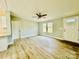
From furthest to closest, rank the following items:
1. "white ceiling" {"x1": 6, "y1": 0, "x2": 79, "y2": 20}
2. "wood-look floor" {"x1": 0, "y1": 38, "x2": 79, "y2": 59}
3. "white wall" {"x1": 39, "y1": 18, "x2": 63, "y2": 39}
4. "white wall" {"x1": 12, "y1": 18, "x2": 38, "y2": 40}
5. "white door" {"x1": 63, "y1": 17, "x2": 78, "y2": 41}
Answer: "white wall" {"x1": 12, "y1": 18, "x2": 38, "y2": 40}
"white wall" {"x1": 39, "y1": 18, "x2": 63, "y2": 39}
"white door" {"x1": 63, "y1": 17, "x2": 78, "y2": 41}
"white ceiling" {"x1": 6, "y1": 0, "x2": 79, "y2": 20}
"wood-look floor" {"x1": 0, "y1": 38, "x2": 79, "y2": 59}

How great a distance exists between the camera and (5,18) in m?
5.35

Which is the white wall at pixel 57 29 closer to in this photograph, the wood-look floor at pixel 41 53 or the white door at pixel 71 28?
the white door at pixel 71 28

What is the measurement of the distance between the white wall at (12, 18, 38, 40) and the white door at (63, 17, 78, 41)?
15.8 feet

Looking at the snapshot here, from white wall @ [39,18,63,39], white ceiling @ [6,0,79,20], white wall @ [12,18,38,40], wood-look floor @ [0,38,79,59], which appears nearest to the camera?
wood-look floor @ [0,38,79,59]

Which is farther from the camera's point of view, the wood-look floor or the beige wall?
the beige wall

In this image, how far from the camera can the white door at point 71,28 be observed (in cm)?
624

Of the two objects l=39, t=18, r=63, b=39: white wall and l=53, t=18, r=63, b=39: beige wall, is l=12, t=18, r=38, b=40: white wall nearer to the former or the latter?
l=39, t=18, r=63, b=39: white wall

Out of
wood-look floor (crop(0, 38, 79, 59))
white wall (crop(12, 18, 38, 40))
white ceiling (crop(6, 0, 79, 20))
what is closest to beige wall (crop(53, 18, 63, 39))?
white ceiling (crop(6, 0, 79, 20))

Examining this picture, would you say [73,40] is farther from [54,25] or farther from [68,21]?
[54,25]

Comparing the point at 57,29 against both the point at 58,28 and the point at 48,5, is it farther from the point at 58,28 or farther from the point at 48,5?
the point at 48,5

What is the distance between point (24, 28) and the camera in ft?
33.4

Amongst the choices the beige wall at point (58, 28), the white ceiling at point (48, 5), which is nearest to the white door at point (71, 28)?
the beige wall at point (58, 28)

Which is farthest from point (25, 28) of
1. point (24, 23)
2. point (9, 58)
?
point (9, 58)

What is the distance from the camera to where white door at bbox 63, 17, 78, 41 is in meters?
6.24
